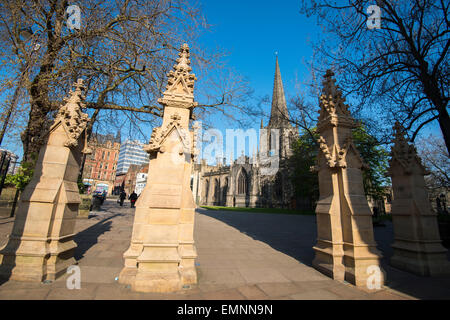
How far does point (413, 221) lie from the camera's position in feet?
16.6

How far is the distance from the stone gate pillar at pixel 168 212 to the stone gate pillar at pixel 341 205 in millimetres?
3026

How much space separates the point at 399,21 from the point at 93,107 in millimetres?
13581

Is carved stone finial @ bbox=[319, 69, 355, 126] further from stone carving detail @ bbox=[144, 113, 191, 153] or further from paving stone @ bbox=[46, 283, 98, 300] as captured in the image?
paving stone @ bbox=[46, 283, 98, 300]

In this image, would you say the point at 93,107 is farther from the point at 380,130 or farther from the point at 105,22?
the point at 380,130

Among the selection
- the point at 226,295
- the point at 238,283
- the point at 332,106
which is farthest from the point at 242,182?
the point at 226,295

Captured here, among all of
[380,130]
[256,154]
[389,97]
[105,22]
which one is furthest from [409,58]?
[256,154]

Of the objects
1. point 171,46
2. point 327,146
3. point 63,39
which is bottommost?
point 327,146

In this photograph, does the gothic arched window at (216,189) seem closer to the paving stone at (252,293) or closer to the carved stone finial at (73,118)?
the carved stone finial at (73,118)

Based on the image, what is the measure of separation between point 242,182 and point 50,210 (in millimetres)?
46979

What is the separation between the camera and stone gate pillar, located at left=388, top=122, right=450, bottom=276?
4703mm

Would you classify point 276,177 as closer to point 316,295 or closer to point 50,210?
point 316,295

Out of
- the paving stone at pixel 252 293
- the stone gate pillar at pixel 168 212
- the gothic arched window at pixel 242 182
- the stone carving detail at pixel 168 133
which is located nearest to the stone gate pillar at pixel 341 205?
the paving stone at pixel 252 293

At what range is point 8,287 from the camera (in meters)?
3.01
